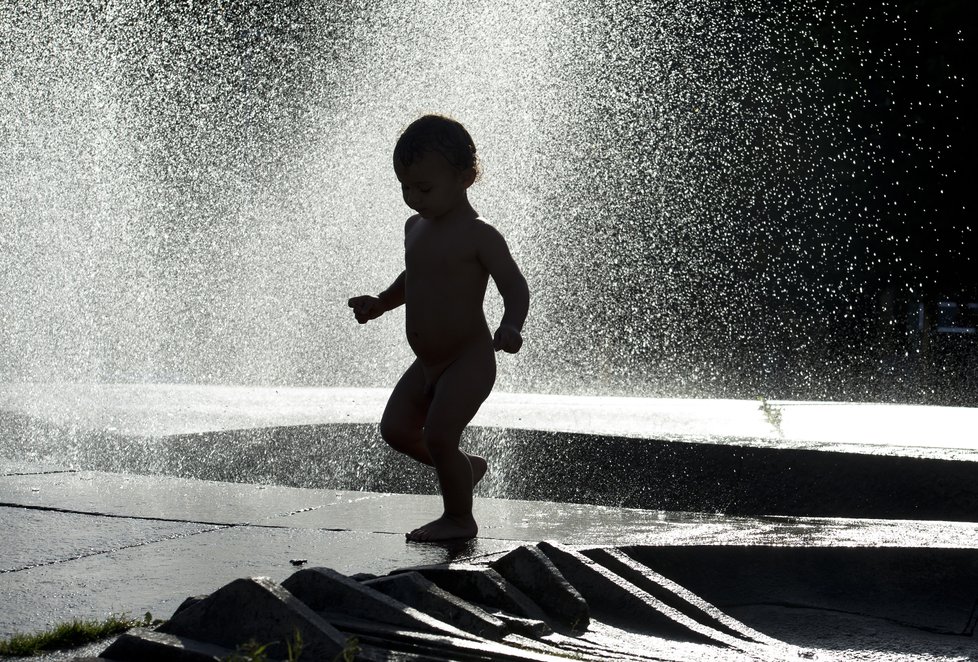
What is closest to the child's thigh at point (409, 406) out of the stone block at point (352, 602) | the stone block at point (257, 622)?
the stone block at point (352, 602)

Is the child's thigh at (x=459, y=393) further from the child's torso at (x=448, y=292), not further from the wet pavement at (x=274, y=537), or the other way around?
the wet pavement at (x=274, y=537)

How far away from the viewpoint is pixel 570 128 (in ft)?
55.5

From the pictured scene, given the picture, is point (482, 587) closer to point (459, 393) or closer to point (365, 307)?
point (459, 393)

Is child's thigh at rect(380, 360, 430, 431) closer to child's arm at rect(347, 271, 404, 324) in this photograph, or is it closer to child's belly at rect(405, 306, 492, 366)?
child's belly at rect(405, 306, 492, 366)

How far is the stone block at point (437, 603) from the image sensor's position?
230cm

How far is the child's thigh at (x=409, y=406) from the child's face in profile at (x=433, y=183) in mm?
468

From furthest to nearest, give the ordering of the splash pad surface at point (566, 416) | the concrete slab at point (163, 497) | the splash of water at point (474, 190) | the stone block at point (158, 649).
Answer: the splash of water at point (474, 190), the splash pad surface at point (566, 416), the concrete slab at point (163, 497), the stone block at point (158, 649)

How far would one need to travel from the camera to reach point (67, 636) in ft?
7.03

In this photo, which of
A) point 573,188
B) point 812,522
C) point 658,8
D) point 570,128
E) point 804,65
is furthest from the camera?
point 804,65

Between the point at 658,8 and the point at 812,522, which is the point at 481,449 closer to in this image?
the point at 812,522

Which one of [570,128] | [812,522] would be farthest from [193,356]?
[812,522]

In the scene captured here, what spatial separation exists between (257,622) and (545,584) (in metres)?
0.83

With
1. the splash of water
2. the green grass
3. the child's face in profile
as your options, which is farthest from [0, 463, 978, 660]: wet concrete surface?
the splash of water

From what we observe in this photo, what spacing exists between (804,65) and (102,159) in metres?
11.7
